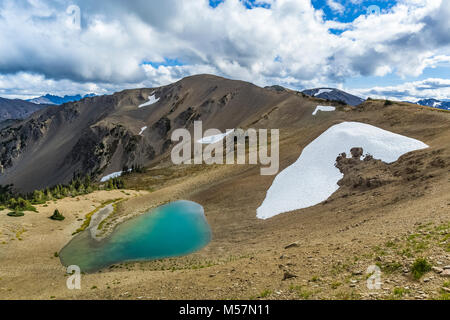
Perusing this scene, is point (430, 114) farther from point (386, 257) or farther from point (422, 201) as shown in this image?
point (386, 257)

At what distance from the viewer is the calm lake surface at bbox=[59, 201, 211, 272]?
27125 mm

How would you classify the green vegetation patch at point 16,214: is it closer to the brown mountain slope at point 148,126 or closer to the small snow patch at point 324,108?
the small snow patch at point 324,108

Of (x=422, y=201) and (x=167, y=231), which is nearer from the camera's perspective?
(x=422, y=201)

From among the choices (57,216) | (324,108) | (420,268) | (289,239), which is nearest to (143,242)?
(57,216)

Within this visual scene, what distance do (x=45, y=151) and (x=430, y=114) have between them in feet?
794

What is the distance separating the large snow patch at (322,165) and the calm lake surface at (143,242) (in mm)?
10173

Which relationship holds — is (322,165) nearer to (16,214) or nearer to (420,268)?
(420,268)

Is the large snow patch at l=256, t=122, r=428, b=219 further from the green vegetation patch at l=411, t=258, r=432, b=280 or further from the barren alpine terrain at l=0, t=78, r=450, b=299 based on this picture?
the green vegetation patch at l=411, t=258, r=432, b=280

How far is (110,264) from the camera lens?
84.8ft

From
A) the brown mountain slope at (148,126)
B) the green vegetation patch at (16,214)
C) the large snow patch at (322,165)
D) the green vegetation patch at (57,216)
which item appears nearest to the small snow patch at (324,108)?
the brown mountain slope at (148,126)

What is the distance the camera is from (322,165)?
39688 millimetres

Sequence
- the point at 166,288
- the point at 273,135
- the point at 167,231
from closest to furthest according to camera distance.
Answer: the point at 166,288 < the point at 167,231 < the point at 273,135

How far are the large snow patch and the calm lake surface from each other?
1017 centimetres
